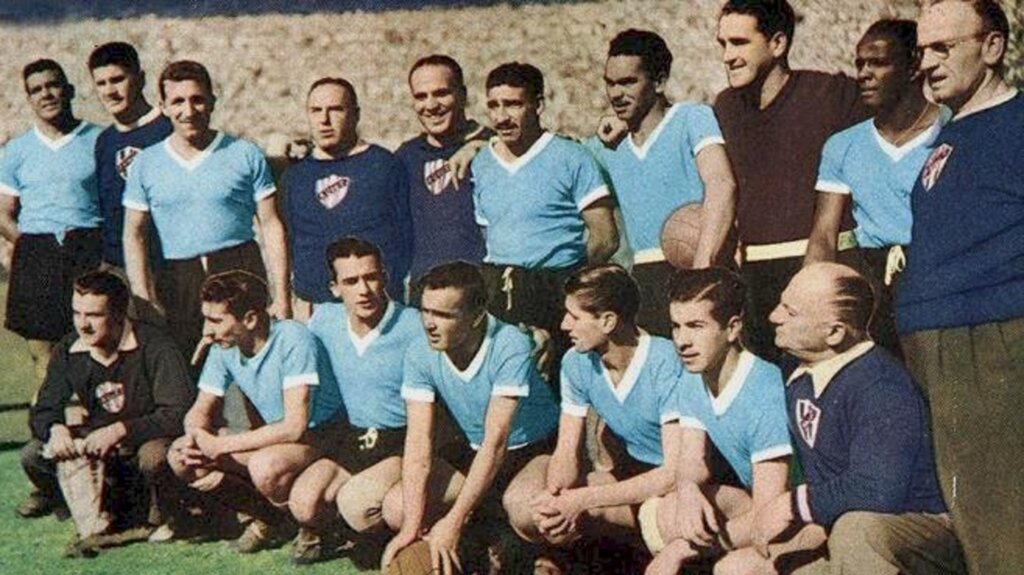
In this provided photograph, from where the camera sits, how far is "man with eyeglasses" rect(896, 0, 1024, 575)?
4355 millimetres

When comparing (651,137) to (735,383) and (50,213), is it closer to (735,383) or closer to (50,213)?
(735,383)

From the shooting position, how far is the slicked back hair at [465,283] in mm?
5051

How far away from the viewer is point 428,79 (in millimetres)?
5082

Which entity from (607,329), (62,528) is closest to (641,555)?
(607,329)

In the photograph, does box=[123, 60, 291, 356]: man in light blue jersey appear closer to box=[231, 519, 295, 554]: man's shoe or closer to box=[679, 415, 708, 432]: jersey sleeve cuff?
box=[231, 519, 295, 554]: man's shoe

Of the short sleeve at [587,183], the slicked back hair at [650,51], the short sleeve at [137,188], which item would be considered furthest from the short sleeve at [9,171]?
the slicked back hair at [650,51]

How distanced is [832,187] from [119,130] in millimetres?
2461

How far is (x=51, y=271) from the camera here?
5551 mm

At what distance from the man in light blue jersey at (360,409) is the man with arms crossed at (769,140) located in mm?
1133

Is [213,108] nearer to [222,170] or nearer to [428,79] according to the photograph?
[222,170]

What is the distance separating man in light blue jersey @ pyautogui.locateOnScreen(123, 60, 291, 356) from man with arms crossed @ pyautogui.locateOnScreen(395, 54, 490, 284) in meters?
0.52

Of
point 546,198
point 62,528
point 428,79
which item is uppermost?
point 428,79

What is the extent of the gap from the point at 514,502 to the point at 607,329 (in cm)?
62

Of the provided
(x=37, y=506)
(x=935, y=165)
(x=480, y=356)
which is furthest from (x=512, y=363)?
(x=37, y=506)
